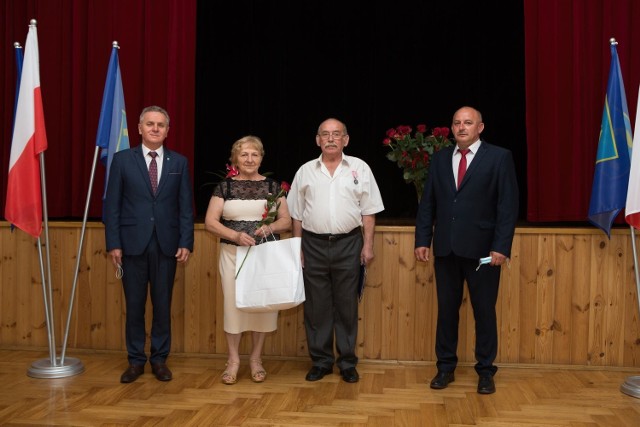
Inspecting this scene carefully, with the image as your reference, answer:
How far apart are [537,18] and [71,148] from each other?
3591mm

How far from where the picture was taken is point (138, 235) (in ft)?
12.5

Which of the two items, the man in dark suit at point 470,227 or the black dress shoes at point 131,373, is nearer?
the man in dark suit at point 470,227

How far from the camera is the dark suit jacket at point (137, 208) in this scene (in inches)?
150

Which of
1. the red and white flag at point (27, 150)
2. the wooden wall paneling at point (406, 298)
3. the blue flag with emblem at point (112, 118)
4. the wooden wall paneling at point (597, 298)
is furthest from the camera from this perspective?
the wooden wall paneling at point (406, 298)

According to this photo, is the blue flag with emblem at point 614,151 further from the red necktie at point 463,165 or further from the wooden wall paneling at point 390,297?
the wooden wall paneling at point 390,297

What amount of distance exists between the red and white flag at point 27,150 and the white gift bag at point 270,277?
1.30 meters

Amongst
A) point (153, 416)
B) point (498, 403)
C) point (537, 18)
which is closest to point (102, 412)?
point (153, 416)

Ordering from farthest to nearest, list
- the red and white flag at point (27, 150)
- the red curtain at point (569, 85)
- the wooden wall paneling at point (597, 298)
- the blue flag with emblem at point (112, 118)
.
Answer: the red curtain at point (569, 85) < the wooden wall paneling at point (597, 298) < the blue flag with emblem at point (112, 118) < the red and white flag at point (27, 150)

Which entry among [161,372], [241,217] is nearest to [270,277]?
[241,217]

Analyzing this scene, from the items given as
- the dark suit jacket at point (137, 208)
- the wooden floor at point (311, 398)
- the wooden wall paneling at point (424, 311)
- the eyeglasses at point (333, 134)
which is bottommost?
the wooden floor at point (311, 398)

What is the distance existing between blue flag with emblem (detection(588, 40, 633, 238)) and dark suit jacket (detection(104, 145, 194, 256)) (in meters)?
2.39

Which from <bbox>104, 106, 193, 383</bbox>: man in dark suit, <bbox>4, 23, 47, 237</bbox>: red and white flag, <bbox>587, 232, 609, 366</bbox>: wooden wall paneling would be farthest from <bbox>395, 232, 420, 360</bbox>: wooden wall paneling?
<bbox>4, 23, 47, 237</bbox>: red and white flag

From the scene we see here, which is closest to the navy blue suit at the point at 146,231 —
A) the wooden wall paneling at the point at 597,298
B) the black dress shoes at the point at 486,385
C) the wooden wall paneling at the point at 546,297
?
the black dress shoes at the point at 486,385

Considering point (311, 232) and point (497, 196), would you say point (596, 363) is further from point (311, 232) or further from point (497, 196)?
point (311, 232)
